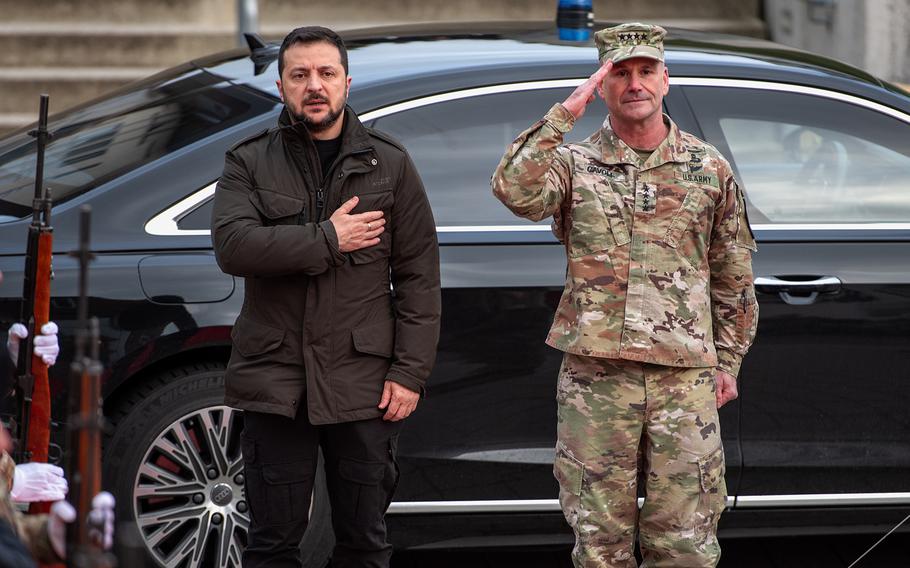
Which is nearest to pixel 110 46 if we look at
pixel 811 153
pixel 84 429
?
pixel 811 153

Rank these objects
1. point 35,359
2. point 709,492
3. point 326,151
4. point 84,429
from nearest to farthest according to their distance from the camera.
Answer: point 84,429, point 35,359, point 326,151, point 709,492

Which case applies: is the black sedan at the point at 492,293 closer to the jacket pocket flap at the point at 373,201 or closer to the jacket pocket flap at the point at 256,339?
the jacket pocket flap at the point at 256,339

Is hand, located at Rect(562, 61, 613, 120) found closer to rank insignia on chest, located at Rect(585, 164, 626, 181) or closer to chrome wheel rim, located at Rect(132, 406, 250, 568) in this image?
rank insignia on chest, located at Rect(585, 164, 626, 181)

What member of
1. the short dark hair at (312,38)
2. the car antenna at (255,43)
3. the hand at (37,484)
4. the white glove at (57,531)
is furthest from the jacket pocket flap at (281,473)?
the car antenna at (255,43)

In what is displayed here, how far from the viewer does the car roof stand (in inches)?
182

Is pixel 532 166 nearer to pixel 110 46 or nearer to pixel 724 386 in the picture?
pixel 724 386

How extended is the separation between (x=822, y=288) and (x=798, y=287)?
0.08 m

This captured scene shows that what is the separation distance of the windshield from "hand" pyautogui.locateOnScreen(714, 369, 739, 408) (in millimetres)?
1656

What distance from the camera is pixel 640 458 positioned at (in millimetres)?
3875

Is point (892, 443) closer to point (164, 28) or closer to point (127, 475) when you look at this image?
point (127, 475)

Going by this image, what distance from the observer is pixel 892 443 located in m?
4.61

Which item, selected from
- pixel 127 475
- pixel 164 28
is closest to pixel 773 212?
pixel 127 475

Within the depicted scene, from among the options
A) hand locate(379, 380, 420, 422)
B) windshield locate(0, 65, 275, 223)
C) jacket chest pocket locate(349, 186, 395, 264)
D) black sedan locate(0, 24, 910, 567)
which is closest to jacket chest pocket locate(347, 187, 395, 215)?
jacket chest pocket locate(349, 186, 395, 264)

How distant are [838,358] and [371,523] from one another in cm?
162
